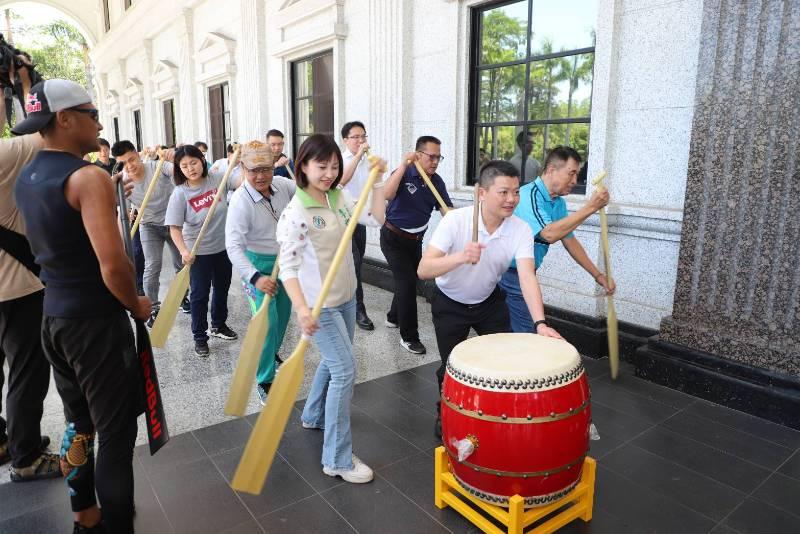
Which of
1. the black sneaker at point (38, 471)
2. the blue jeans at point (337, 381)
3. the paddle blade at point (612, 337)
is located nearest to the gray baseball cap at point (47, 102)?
the blue jeans at point (337, 381)

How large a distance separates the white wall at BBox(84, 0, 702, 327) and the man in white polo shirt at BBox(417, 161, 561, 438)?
1759mm

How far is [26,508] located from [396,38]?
17.7 ft

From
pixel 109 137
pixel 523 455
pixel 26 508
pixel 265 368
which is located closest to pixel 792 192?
pixel 523 455

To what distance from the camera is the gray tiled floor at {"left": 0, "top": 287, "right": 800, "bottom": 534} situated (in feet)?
8.23

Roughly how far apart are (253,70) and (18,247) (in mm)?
7608

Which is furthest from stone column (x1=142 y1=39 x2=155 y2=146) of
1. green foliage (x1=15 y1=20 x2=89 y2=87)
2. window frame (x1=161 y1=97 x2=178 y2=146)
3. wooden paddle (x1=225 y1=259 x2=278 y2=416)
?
green foliage (x1=15 y1=20 x2=89 y2=87)

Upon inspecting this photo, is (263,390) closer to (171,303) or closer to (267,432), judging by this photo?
(171,303)

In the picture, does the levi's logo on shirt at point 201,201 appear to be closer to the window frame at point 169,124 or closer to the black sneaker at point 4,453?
the black sneaker at point 4,453

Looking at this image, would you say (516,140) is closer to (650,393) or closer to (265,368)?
(650,393)

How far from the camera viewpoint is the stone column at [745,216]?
321cm

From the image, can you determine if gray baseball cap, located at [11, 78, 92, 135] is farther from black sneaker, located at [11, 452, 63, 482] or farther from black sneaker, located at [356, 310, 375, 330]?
black sneaker, located at [356, 310, 375, 330]

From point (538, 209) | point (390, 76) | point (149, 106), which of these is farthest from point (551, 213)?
point (149, 106)

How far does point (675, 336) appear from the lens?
3885 mm

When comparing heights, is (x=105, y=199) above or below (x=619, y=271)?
above
